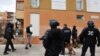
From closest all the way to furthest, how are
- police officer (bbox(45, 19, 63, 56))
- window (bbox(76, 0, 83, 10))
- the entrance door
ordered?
police officer (bbox(45, 19, 63, 56)), the entrance door, window (bbox(76, 0, 83, 10))

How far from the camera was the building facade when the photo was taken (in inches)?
1225

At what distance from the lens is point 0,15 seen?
165ft

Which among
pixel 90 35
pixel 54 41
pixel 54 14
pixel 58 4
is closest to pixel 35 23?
pixel 54 14

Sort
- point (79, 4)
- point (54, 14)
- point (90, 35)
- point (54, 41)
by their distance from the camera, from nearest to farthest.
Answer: point (54, 41) → point (90, 35) → point (54, 14) → point (79, 4)

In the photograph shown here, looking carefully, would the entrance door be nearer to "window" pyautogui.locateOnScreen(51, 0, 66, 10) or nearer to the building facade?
the building facade

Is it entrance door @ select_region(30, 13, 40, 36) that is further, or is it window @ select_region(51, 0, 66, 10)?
window @ select_region(51, 0, 66, 10)

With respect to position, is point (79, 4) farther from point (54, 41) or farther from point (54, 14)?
point (54, 41)

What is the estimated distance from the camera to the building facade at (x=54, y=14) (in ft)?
102

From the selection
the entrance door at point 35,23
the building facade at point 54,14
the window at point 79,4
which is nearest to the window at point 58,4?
the building facade at point 54,14

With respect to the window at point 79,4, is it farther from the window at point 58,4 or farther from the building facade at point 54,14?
the window at point 58,4

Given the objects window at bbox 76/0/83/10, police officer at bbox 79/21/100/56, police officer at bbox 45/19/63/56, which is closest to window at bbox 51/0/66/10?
window at bbox 76/0/83/10

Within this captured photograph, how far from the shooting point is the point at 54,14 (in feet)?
105

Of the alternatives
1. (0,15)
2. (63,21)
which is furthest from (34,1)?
(0,15)

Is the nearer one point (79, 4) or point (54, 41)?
point (54, 41)
